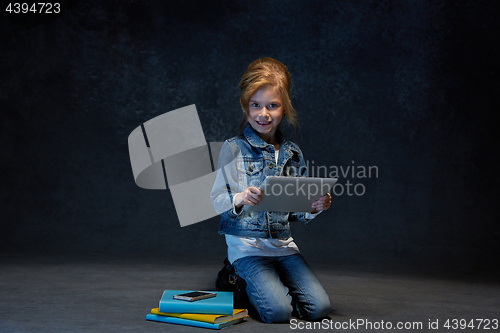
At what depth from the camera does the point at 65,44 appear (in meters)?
3.56

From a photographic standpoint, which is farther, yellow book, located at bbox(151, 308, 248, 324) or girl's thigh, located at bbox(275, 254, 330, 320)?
girl's thigh, located at bbox(275, 254, 330, 320)

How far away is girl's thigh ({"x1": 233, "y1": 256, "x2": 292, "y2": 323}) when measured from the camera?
70.8 inches

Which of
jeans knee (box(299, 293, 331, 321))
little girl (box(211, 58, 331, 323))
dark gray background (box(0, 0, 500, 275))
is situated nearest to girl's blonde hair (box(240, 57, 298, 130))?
little girl (box(211, 58, 331, 323))

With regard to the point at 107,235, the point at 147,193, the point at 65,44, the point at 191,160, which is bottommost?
the point at 107,235

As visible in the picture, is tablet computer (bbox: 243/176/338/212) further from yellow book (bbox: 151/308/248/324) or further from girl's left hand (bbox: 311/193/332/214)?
yellow book (bbox: 151/308/248/324)

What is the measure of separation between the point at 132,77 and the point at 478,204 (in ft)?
8.47

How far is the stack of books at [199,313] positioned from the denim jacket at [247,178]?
33cm

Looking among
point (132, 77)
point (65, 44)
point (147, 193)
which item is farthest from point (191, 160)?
point (65, 44)

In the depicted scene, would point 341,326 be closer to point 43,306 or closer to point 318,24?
point 43,306

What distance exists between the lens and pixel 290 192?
5.60ft

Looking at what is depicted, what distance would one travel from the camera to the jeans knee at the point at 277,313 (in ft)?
5.88

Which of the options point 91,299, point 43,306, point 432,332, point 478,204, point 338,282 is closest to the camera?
point 432,332

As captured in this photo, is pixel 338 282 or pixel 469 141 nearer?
pixel 338 282

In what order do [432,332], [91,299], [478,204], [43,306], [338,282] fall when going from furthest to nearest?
[478,204]
[338,282]
[91,299]
[43,306]
[432,332]
